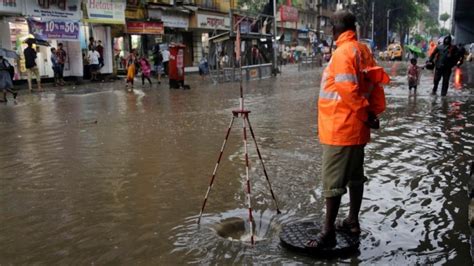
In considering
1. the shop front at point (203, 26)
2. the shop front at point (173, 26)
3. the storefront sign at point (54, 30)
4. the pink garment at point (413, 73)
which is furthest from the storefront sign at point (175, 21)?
the pink garment at point (413, 73)

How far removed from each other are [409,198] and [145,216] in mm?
2700

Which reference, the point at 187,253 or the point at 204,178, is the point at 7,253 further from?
the point at 204,178

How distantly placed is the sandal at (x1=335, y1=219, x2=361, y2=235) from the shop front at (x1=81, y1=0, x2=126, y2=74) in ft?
75.1

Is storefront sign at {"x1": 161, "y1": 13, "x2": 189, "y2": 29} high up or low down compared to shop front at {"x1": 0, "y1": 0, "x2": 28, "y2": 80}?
up

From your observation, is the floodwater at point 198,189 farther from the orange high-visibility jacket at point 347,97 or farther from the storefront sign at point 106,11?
the storefront sign at point 106,11

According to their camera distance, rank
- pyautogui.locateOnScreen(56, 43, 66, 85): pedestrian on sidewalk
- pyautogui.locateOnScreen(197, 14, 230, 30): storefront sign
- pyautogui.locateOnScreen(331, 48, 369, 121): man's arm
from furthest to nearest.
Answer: pyautogui.locateOnScreen(197, 14, 230, 30): storefront sign → pyautogui.locateOnScreen(56, 43, 66, 85): pedestrian on sidewalk → pyautogui.locateOnScreen(331, 48, 369, 121): man's arm

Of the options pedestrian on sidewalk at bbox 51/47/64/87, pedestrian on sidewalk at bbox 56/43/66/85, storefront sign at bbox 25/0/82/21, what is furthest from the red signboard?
pedestrian on sidewalk at bbox 51/47/64/87

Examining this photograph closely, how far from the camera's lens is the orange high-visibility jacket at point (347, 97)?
3.71 meters

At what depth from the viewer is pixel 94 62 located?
25219mm

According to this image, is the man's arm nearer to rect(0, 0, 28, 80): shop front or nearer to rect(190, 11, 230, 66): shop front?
rect(0, 0, 28, 80): shop front

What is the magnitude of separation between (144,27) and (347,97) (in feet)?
91.0

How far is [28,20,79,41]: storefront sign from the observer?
21.8 meters

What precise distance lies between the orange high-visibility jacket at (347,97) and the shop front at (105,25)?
907 inches

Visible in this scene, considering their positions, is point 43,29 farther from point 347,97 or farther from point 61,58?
point 347,97
